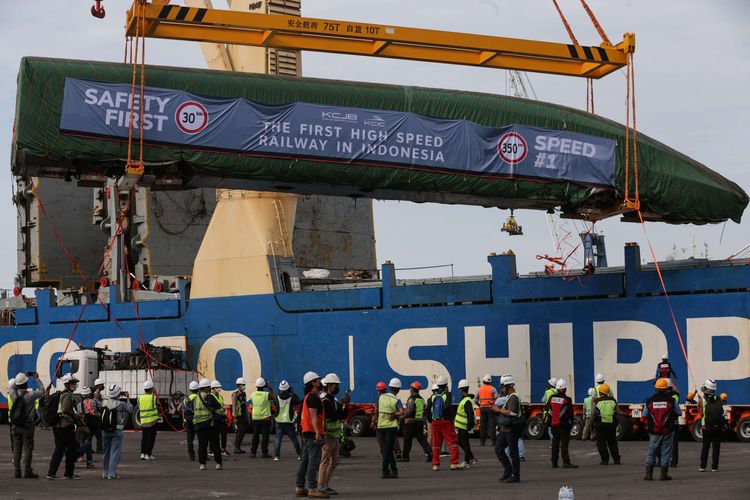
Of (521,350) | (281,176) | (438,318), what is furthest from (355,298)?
→ (281,176)

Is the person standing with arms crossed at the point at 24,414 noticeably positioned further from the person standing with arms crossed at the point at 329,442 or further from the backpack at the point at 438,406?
the backpack at the point at 438,406

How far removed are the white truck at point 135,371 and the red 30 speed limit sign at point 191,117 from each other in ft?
44.0

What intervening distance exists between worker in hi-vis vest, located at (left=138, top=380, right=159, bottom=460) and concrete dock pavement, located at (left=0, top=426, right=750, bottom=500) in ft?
1.18

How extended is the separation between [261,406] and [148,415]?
266cm

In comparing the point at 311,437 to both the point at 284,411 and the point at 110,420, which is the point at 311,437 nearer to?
the point at 110,420

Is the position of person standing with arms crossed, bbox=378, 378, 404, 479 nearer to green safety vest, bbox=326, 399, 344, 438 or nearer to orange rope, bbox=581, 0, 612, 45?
green safety vest, bbox=326, 399, 344, 438

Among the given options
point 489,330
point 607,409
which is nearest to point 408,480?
Result: point 607,409

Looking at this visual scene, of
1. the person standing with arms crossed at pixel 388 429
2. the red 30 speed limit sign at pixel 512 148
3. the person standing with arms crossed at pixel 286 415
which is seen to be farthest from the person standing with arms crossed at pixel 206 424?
the red 30 speed limit sign at pixel 512 148

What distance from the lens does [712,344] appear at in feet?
94.7

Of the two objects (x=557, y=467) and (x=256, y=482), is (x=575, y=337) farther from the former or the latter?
(x=256, y=482)

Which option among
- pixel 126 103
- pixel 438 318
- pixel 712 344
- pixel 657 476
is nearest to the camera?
pixel 657 476

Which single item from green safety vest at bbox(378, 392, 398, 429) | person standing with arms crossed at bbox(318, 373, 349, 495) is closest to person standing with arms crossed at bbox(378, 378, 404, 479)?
green safety vest at bbox(378, 392, 398, 429)

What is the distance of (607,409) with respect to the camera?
21484 millimetres

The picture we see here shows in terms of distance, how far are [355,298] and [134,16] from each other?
12715 millimetres
